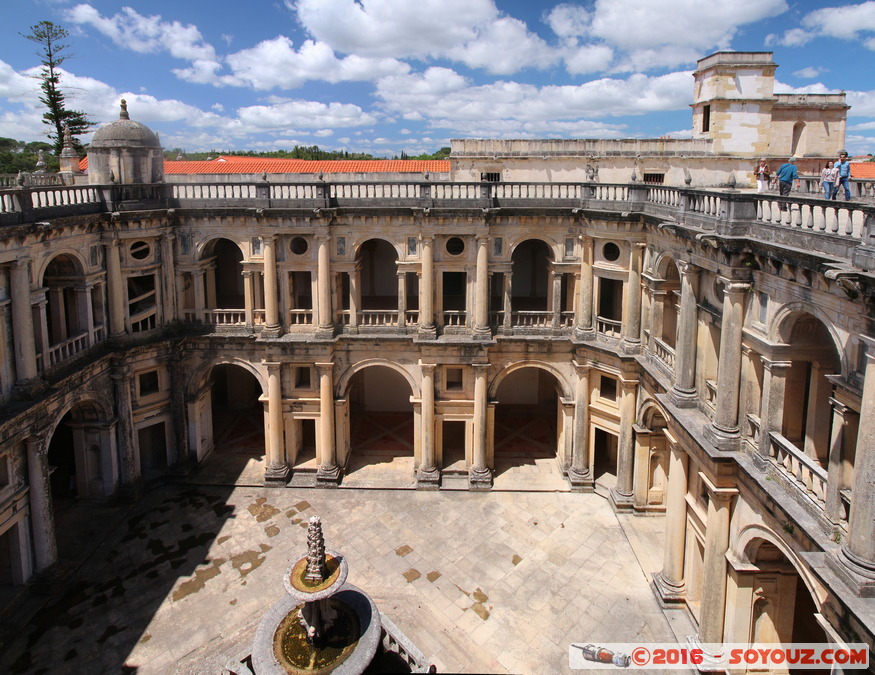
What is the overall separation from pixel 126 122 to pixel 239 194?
19.3 ft

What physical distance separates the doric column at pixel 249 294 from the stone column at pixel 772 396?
22.5 metres

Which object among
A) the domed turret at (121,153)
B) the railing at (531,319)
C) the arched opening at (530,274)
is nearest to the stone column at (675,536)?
the railing at (531,319)

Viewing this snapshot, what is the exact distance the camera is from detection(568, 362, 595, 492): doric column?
1180 inches

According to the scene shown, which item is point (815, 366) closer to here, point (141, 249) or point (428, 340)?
point (428, 340)

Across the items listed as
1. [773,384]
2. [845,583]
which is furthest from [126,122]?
[845,583]

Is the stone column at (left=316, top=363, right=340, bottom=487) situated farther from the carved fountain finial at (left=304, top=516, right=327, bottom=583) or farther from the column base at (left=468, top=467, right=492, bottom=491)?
the carved fountain finial at (left=304, top=516, right=327, bottom=583)

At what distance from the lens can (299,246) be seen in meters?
30.4

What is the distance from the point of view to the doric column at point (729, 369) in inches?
701

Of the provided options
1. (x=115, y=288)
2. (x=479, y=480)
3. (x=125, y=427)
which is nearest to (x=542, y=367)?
(x=479, y=480)

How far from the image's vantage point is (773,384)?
1662 centimetres

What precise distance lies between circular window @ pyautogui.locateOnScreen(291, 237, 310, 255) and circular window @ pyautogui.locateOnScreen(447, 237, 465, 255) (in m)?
6.80

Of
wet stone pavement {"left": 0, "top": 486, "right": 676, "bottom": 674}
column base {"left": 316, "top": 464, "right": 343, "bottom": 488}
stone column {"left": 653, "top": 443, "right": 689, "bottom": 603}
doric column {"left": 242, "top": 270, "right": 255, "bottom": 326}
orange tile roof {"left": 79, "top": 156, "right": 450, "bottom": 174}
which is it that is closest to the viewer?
wet stone pavement {"left": 0, "top": 486, "right": 676, "bottom": 674}

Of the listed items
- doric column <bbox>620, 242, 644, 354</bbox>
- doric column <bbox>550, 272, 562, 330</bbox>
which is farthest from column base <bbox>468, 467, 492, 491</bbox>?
doric column <bbox>620, 242, 644, 354</bbox>

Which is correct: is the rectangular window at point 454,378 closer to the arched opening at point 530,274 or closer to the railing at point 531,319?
the railing at point 531,319
